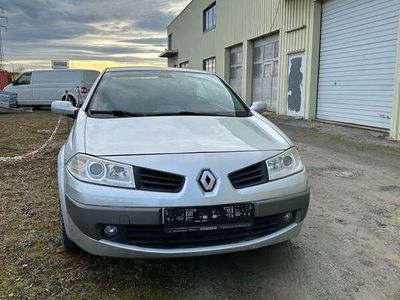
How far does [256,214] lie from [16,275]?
1.83 metres

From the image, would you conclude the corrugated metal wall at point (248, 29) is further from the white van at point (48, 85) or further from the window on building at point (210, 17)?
the white van at point (48, 85)

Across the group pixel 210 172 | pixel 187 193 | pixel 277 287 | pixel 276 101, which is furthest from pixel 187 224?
pixel 276 101

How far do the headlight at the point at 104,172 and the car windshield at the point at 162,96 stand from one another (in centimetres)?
93

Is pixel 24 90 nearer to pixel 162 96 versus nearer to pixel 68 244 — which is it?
pixel 162 96

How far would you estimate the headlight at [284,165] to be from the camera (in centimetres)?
296

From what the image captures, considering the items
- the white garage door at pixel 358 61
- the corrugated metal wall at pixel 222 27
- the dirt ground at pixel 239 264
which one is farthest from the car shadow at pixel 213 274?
the corrugated metal wall at pixel 222 27

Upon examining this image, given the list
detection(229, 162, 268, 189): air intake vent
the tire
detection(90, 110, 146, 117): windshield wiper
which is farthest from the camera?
detection(90, 110, 146, 117): windshield wiper

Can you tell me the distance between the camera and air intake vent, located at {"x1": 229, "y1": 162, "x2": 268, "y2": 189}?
2.80m

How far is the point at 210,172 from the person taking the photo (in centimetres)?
275

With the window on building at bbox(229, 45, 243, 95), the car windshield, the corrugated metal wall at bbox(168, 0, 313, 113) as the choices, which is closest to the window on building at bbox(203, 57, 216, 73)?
the corrugated metal wall at bbox(168, 0, 313, 113)

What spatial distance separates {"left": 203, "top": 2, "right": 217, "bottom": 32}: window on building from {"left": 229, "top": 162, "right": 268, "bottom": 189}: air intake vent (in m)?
25.2

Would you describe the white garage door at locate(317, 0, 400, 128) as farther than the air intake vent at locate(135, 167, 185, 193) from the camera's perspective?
Yes

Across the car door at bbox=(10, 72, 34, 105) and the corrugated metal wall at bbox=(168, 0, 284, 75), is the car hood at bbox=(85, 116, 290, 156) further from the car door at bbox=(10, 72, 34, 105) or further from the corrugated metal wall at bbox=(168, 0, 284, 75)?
the car door at bbox=(10, 72, 34, 105)

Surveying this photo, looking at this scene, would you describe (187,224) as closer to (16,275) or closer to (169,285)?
(169,285)
